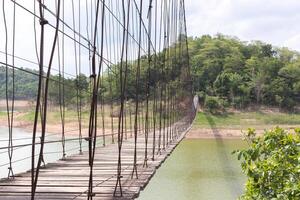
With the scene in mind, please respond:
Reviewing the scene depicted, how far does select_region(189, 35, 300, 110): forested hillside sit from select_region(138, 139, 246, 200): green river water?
14070mm

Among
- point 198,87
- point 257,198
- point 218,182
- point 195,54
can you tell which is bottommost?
point 218,182

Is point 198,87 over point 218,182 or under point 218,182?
over

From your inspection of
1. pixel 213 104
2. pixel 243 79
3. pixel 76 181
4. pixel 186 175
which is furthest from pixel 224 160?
pixel 243 79

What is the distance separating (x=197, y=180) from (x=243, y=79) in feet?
71.3

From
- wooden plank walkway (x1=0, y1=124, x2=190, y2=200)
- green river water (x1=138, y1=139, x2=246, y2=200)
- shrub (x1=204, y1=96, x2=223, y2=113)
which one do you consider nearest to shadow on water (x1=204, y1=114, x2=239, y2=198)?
green river water (x1=138, y1=139, x2=246, y2=200)

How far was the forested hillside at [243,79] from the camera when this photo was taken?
31.5 meters

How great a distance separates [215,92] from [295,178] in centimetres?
2897

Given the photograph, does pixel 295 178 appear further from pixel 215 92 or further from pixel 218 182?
pixel 215 92

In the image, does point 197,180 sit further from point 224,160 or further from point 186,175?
Result: point 224,160

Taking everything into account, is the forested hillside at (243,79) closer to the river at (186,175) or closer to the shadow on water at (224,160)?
the shadow on water at (224,160)

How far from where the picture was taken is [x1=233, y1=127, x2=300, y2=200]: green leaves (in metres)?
2.78

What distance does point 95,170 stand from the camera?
2.91m

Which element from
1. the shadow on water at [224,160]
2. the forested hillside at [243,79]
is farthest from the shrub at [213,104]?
the shadow on water at [224,160]

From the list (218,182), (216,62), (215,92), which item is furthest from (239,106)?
(218,182)
